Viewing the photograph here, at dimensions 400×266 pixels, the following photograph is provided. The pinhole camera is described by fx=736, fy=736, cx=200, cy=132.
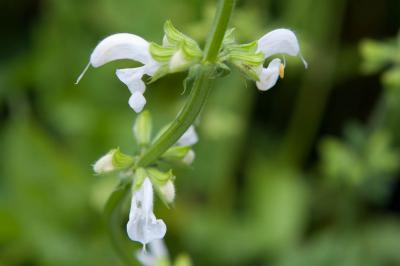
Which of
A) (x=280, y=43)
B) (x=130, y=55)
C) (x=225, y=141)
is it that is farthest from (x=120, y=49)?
(x=225, y=141)

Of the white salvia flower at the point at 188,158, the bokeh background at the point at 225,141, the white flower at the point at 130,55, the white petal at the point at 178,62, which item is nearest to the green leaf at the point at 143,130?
the white salvia flower at the point at 188,158

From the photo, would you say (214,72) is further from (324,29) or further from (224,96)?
(324,29)

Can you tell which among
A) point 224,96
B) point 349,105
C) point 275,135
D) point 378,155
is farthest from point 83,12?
point 378,155

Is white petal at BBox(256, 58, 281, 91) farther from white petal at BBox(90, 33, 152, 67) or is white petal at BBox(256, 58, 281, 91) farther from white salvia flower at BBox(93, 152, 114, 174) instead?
white salvia flower at BBox(93, 152, 114, 174)

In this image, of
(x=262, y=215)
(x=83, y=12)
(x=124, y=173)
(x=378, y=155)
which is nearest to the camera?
(x=124, y=173)

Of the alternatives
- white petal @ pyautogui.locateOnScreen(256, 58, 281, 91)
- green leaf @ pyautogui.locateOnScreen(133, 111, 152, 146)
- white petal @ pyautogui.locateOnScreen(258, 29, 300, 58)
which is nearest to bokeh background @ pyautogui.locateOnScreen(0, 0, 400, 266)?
green leaf @ pyautogui.locateOnScreen(133, 111, 152, 146)

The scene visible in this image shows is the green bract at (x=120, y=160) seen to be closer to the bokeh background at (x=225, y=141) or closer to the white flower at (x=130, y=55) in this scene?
the white flower at (x=130, y=55)
